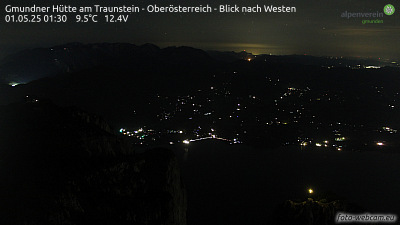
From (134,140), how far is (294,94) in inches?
5109

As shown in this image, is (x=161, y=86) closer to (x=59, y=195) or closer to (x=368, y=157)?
(x=368, y=157)

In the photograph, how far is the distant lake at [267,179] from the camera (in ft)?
193

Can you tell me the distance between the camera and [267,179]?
78.1 m

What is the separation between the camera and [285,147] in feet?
329

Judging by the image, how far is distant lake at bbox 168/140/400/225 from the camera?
2314 inches

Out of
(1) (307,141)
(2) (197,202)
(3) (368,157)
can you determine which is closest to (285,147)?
(1) (307,141)
